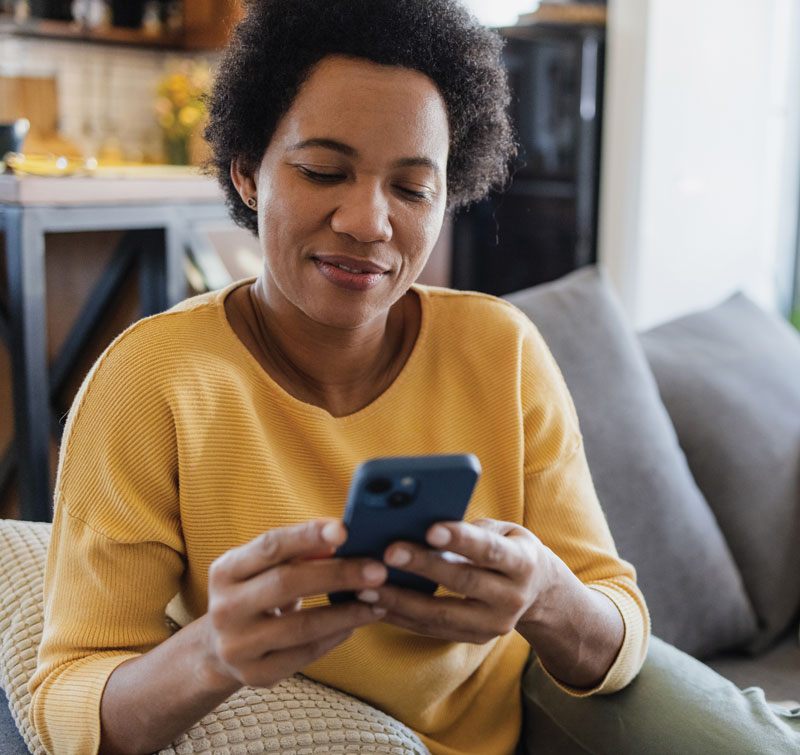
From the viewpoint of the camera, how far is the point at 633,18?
3.19 meters

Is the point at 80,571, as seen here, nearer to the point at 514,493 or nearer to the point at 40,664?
the point at 40,664

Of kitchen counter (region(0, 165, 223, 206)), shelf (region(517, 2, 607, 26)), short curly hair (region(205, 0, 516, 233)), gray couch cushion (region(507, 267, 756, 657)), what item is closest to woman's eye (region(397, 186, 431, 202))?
short curly hair (region(205, 0, 516, 233))

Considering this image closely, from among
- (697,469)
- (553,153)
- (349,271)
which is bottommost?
(697,469)

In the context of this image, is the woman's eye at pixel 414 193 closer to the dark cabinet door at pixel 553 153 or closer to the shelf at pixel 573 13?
the dark cabinet door at pixel 553 153

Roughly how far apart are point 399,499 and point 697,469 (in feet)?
3.74

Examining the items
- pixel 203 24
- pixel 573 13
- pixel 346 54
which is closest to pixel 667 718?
pixel 346 54

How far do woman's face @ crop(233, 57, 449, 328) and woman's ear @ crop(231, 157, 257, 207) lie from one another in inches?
3.3

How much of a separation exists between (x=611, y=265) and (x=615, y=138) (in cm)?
42

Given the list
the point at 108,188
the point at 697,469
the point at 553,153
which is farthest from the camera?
the point at 553,153

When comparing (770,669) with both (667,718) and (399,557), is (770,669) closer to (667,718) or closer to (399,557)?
(667,718)

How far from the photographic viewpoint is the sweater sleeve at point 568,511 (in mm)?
1104

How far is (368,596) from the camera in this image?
0.75 metres

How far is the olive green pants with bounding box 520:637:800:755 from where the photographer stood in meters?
1.05

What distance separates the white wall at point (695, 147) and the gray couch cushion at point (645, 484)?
1.80 metres
